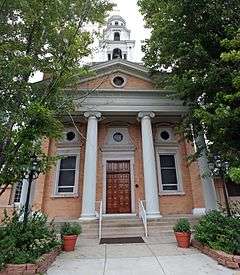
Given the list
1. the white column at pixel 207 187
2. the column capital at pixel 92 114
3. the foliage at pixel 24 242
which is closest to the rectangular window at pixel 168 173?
the white column at pixel 207 187

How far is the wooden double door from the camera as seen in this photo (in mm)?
14133

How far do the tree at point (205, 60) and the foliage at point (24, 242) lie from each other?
5710 millimetres

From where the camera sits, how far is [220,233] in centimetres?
684

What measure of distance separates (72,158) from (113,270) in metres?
9.80

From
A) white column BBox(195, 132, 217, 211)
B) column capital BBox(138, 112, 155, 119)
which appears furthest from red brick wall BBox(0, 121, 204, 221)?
column capital BBox(138, 112, 155, 119)

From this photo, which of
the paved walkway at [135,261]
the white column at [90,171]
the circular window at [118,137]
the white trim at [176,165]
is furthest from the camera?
the circular window at [118,137]

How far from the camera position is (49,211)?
13.6 meters

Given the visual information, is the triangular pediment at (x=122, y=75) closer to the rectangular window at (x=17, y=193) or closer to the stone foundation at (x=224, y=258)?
the rectangular window at (x=17, y=193)

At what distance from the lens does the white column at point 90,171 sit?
1177cm

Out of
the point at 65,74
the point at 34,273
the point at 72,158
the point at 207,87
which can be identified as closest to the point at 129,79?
the point at 72,158

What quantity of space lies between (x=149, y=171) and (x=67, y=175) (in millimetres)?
4859

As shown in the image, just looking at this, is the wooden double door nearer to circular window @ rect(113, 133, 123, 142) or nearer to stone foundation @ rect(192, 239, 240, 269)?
circular window @ rect(113, 133, 123, 142)

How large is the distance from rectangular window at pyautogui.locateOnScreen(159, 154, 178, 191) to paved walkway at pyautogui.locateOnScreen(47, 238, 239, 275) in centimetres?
653

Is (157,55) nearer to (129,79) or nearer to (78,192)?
(129,79)
